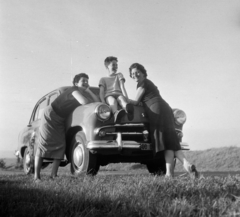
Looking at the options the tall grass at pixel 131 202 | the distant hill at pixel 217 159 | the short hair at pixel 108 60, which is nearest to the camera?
the tall grass at pixel 131 202

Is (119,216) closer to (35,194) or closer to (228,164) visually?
(35,194)

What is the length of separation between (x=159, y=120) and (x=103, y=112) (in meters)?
0.89

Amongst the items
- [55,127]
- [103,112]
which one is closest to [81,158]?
[55,127]

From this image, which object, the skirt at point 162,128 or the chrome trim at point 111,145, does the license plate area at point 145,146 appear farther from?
the skirt at point 162,128

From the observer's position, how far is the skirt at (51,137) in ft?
15.9

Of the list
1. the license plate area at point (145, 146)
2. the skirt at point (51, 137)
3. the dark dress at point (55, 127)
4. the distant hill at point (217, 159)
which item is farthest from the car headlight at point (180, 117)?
the distant hill at point (217, 159)

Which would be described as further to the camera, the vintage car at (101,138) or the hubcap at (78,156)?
the hubcap at (78,156)

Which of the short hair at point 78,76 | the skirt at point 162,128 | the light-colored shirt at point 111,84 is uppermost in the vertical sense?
the short hair at point 78,76

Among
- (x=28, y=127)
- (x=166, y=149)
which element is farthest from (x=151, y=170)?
(x=28, y=127)

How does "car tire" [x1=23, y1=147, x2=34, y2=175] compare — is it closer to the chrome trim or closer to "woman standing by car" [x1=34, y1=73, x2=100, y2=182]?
"woman standing by car" [x1=34, y1=73, x2=100, y2=182]

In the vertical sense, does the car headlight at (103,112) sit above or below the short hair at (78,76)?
below

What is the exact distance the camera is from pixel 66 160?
18.8ft

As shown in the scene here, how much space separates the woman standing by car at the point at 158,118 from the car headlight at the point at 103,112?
39 cm

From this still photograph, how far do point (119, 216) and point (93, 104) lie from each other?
10.2 ft
